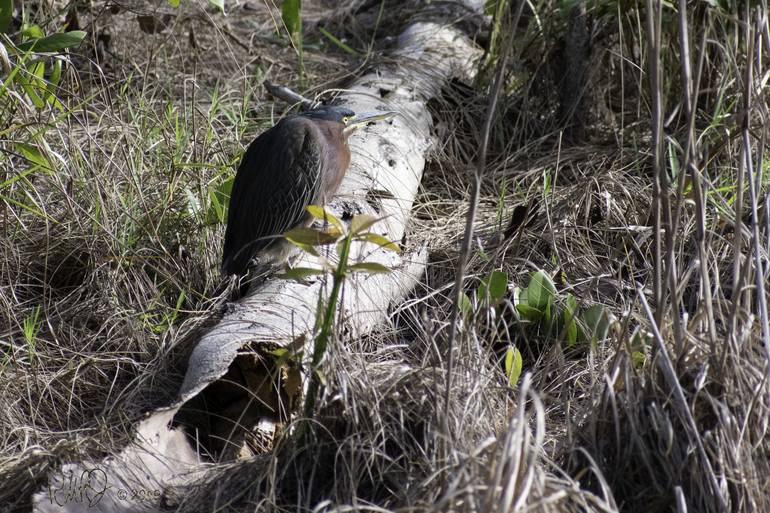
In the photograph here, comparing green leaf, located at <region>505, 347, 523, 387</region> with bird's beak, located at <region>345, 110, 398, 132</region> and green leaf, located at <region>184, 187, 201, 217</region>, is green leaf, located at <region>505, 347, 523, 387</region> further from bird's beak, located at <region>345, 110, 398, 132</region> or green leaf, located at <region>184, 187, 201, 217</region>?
bird's beak, located at <region>345, 110, 398, 132</region>

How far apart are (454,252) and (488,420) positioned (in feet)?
4.64

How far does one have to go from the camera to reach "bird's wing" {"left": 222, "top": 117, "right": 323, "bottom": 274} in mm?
3387

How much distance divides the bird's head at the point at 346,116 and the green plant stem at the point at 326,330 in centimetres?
176

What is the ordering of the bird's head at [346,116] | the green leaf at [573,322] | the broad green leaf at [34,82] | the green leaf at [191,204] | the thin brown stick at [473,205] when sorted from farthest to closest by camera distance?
the bird's head at [346,116] < the green leaf at [191,204] < the broad green leaf at [34,82] < the green leaf at [573,322] < the thin brown stick at [473,205]

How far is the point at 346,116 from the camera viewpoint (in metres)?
3.71

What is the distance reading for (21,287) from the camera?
10.4ft

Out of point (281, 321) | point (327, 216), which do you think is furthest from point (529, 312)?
point (327, 216)

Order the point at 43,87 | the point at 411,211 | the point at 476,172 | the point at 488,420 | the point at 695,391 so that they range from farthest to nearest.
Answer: the point at 411,211
the point at 43,87
the point at 488,420
the point at 695,391
the point at 476,172

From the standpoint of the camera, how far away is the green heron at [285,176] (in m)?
3.39

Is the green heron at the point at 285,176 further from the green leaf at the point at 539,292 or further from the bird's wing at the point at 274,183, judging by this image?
the green leaf at the point at 539,292

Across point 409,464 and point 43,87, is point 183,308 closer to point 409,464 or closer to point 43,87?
point 43,87

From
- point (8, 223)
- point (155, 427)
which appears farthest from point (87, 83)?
point (155, 427)

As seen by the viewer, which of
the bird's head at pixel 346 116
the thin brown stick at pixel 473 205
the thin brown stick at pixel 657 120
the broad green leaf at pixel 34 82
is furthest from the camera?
the bird's head at pixel 346 116

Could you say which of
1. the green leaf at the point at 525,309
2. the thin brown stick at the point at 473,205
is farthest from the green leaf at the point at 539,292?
the thin brown stick at the point at 473,205
